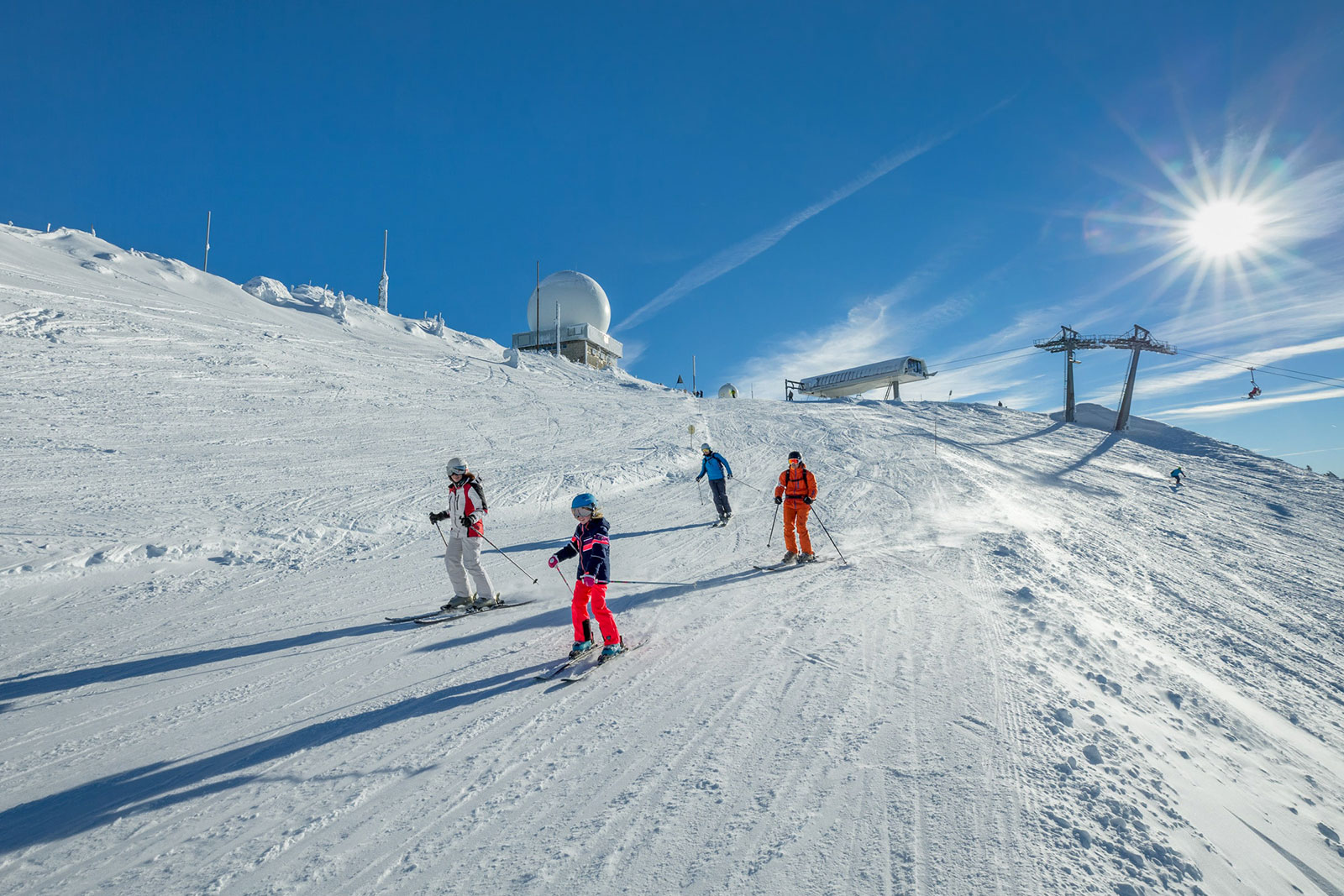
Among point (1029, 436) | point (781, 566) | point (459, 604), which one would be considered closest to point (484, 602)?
point (459, 604)

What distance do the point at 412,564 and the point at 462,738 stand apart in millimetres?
6038

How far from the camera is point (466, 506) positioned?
23.5 ft

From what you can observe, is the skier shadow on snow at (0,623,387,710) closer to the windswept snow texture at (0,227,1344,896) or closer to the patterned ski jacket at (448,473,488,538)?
the windswept snow texture at (0,227,1344,896)

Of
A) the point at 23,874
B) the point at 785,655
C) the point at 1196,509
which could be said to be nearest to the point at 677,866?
the point at 785,655

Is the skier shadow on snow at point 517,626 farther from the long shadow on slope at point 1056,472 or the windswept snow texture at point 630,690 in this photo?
the long shadow on slope at point 1056,472

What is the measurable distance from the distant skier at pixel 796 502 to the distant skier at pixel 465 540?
4.66 metres

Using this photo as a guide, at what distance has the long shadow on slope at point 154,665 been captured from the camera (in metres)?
5.24

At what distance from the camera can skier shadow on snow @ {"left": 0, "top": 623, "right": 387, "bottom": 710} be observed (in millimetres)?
5230

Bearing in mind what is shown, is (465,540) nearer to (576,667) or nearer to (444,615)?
(444,615)

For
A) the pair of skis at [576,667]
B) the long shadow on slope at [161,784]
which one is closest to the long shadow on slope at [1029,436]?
the pair of skis at [576,667]

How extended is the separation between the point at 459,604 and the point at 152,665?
2.93 m

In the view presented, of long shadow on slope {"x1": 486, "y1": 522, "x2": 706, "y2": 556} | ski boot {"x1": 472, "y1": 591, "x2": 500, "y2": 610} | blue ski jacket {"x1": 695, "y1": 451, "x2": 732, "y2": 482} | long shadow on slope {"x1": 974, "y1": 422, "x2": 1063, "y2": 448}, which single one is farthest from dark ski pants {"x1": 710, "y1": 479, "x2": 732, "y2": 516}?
long shadow on slope {"x1": 974, "y1": 422, "x2": 1063, "y2": 448}

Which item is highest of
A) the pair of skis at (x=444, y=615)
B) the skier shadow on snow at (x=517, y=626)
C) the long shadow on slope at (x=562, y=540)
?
the long shadow on slope at (x=562, y=540)

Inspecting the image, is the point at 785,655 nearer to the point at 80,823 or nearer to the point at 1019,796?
the point at 1019,796
